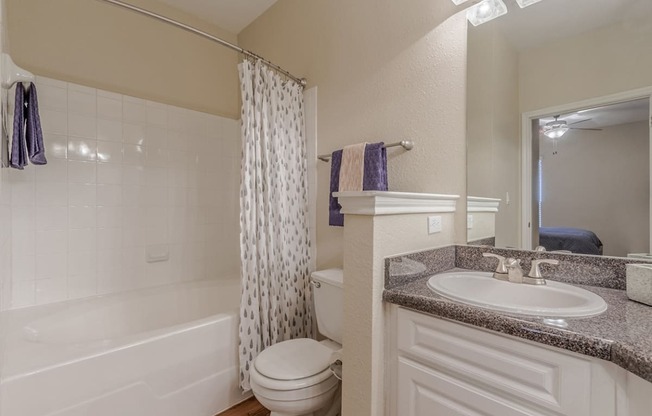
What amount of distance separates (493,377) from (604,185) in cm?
85

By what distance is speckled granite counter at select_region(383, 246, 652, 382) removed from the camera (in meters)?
0.61

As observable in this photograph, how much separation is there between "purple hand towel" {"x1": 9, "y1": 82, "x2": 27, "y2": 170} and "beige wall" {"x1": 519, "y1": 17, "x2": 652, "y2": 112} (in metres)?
2.31

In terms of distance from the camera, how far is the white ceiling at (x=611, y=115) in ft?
3.33

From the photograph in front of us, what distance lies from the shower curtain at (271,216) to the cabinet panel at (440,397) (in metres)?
0.89

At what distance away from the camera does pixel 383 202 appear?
100 cm

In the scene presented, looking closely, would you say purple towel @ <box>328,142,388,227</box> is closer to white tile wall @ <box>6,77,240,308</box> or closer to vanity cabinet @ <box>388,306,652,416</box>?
vanity cabinet @ <box>388,306,652,416</box>

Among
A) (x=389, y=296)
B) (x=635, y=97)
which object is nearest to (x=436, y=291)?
(x=389, y=296)

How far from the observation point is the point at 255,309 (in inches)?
66.8

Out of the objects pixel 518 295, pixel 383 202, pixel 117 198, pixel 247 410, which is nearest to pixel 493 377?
pixel 518 295

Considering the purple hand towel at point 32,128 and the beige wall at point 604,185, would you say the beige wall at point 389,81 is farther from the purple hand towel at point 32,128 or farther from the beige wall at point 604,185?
the purple hand towel at point 32,128

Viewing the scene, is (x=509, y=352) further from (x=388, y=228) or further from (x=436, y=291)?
(x=388, y=228)

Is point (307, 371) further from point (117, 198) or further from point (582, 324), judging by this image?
point (117, 198)

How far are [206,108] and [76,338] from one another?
6.25 feet

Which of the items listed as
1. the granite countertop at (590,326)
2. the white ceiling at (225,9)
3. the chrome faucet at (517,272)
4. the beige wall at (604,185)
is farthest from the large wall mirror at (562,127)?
the white ceiling at (225,9)
